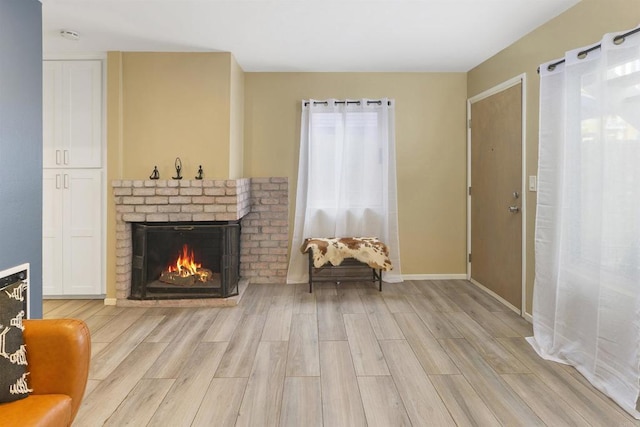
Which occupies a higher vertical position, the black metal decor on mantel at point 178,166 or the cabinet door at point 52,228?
the black metal decor on mantel at point 178,166

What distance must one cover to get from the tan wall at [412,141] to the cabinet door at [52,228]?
1.87m

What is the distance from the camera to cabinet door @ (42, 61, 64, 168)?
3943 millimetres

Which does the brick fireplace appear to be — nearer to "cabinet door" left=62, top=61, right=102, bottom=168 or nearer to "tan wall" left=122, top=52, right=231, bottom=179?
"tan wall" left=122, top=52, right=231, bottom=179

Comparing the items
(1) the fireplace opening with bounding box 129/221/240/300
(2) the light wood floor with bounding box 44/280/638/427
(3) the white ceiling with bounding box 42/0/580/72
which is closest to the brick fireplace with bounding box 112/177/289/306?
(1) the fireplace opening with bounding box 129/221/240/300

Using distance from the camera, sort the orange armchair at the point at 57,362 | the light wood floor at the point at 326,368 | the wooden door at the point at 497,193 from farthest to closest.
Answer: the wooden door at the point at 497,193
the light wood floor at the point at 326,368
the orange armchair at the point at 57,362

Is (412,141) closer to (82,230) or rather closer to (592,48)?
(592,48)

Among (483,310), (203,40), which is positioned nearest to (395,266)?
(483,310)

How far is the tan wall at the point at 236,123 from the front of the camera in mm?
4073

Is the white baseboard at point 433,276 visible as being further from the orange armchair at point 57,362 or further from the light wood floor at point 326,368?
the orange armchair at point 57,362

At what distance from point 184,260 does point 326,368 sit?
2.11 m

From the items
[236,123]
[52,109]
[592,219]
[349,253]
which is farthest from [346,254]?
[52,109]

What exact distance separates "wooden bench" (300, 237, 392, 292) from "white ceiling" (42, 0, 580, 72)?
186 cm

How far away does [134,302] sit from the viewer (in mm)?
3898

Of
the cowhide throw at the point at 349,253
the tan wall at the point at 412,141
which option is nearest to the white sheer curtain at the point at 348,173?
the tan wall at the point at 412,141
